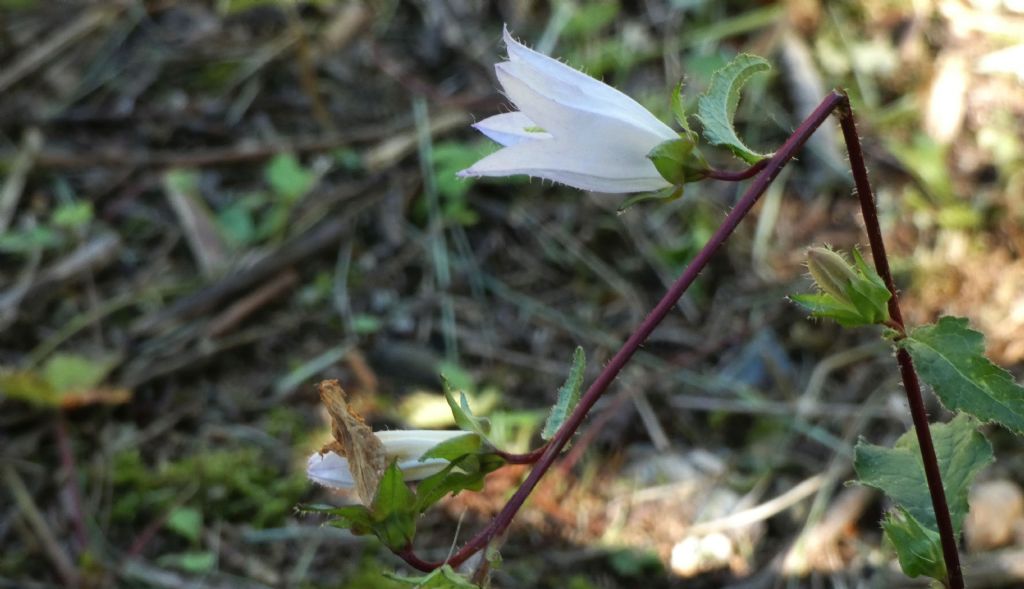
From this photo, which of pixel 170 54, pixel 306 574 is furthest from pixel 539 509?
pixel 170 54

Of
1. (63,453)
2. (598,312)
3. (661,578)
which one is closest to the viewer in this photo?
(661,578)

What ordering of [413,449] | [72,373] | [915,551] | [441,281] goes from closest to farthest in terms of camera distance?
[413,449], [915,551], [72,373], [441,281]

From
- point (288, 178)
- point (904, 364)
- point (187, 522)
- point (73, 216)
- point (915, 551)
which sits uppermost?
point (904, 364)

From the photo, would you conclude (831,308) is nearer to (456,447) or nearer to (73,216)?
(456,447)

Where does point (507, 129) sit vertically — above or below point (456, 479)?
above

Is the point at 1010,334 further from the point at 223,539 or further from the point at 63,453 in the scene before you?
the point at 63,453

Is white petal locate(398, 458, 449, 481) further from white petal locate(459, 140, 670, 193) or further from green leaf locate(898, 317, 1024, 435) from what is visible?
green leaf locate(898, 317, 1024, 435)

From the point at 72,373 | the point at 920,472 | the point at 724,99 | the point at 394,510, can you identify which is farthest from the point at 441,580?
the point at 72,373
